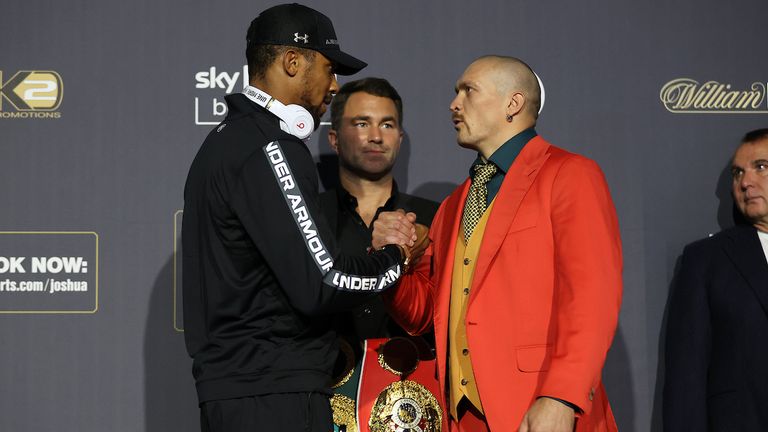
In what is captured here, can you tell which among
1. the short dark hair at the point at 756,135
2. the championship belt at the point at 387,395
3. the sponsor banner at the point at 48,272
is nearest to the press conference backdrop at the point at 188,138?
the sponsor banner at the point at 48,272

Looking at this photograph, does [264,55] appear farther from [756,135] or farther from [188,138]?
[756,135]

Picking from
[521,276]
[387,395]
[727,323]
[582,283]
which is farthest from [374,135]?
[727,323]

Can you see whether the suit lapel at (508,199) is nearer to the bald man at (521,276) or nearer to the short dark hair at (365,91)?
the bald man at (521,276)

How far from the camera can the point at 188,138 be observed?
352 cm

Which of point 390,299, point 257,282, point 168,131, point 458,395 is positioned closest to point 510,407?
point 458,395

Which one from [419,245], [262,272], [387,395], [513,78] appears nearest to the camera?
[262,272]

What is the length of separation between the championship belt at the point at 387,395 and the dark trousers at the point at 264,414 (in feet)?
2.39

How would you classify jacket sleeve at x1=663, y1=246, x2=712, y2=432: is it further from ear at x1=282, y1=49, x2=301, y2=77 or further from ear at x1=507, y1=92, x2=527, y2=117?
ear at x1=282, y1=49, x2=301, y2=77

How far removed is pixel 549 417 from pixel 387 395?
0.95m

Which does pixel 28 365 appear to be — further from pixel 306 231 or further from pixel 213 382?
pixel 306 231

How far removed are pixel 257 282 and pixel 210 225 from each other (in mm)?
192

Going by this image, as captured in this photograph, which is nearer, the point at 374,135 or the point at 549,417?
the point at 549,417

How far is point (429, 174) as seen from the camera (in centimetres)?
359

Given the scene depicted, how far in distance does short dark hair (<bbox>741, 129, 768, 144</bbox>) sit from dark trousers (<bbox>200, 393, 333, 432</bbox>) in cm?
219
